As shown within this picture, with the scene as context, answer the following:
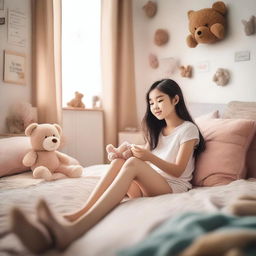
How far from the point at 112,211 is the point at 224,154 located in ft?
2.75

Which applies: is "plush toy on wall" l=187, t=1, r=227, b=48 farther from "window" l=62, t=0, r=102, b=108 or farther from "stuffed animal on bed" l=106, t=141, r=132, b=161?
"stuffed animal on bed" l=106, t=141, r=132, b=161

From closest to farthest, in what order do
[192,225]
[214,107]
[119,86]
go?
[192,225]
[214,107]
[119,86]

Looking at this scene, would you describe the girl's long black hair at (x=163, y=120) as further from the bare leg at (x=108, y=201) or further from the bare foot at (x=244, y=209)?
the bare foot at (x=244, y=209)

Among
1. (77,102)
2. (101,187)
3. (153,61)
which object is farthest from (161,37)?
(101,187)

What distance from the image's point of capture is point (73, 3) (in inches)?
128

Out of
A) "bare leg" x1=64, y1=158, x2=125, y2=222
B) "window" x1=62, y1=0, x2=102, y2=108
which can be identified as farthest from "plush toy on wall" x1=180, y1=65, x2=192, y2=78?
"bare leg" x1=64, y1=158, x2=125, y2=222

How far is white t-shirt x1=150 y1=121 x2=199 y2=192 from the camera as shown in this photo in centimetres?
168

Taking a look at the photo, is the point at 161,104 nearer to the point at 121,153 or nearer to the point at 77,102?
the point at 121,153

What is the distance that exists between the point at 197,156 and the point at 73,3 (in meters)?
2.16

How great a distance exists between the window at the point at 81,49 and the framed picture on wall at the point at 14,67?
1.50 feet

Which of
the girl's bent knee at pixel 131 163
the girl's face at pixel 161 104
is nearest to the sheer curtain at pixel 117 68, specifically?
the girl's face at pixel 161 104

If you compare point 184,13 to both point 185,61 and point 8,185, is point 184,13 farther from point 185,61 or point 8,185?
point 8,185

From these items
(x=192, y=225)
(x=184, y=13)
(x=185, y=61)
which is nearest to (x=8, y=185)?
(x=192, y=225)

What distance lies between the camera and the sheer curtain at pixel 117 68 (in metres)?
3.19
